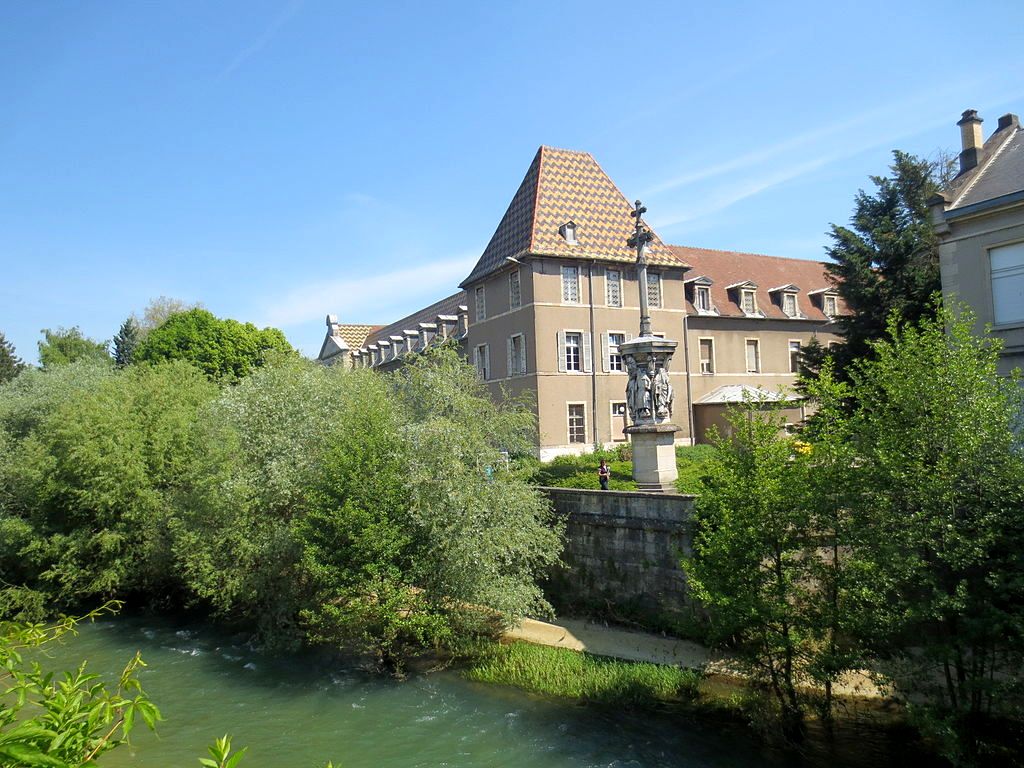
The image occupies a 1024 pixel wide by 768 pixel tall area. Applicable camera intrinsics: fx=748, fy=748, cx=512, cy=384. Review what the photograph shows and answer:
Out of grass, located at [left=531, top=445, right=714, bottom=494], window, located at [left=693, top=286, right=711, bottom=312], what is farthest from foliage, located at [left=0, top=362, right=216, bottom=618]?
window, located at [left=693, top=286, right=711, bottom=312]

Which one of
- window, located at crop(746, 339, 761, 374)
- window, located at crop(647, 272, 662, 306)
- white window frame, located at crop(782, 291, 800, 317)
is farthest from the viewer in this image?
white window frame, located at crop(782, 291, 800, 317)

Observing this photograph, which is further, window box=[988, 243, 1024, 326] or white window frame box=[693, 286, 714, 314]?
white window frame box=[693, 286, 714, 314]

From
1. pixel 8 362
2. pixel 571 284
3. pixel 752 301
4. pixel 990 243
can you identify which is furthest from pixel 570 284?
pixel 8 362

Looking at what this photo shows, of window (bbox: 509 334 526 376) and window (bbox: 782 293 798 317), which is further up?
window (bbox: 782 293 798 317)

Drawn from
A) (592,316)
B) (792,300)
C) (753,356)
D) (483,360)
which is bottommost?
(483,360)

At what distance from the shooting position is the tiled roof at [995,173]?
53.1 feet

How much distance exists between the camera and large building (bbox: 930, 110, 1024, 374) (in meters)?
15.6

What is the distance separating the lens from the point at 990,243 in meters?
16.0

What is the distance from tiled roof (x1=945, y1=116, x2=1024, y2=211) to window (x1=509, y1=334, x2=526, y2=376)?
58.5 ft

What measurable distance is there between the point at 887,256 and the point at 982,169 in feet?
22.6

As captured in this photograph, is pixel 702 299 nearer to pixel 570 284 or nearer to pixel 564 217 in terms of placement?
pixel 570 284

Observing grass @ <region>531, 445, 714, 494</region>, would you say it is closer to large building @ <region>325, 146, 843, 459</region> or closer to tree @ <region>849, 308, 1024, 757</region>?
large building @ <region>325, 146, 843, 459</region>

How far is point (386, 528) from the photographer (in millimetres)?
14547

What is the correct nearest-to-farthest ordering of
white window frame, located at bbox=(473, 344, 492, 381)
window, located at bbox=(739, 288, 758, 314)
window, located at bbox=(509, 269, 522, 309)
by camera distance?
window, located at bbox=(509, 269, 522, 309) → white window frame, located at bbox=(473, 344, 492, 381) → window, located at bbox=(739, 288, 758, 314)
